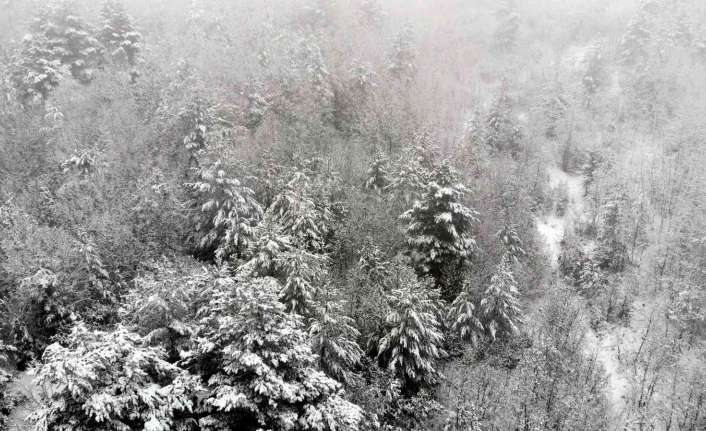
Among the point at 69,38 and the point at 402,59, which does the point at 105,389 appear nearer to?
the point at 69,38

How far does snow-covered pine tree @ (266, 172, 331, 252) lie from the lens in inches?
1012

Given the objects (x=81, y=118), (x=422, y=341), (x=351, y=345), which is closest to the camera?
(x=351, y=345)

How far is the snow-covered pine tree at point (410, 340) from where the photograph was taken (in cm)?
2153

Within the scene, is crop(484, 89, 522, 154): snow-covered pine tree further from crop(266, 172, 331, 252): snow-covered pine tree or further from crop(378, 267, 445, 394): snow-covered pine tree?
crop(378, 267, 445, 394): snow-covered pine tree

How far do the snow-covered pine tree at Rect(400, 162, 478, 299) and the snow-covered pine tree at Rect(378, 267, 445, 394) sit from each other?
19.4 feet

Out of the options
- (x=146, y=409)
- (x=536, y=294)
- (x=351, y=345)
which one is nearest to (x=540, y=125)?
(x=536, y=294)

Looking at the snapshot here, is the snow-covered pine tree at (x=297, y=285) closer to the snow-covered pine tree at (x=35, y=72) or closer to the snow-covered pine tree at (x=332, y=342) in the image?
the snow-covered pine tree at (x=332, y=342)

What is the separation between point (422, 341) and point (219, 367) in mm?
11097

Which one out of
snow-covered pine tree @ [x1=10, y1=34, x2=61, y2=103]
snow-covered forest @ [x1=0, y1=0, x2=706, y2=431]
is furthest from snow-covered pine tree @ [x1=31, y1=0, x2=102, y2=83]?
snow-covered pine tree @ [x1=10, y1=34, x2=61, y2=103]

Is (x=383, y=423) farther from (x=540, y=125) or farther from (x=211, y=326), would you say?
(x=540, y=125)

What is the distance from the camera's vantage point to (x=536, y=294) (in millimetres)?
31688

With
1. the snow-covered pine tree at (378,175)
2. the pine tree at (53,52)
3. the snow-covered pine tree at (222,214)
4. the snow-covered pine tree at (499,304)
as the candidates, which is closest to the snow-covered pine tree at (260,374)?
the snow-covered pine tree at (222,214)

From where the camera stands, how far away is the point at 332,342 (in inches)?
749

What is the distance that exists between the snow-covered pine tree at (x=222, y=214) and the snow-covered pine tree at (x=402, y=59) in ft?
81.2
